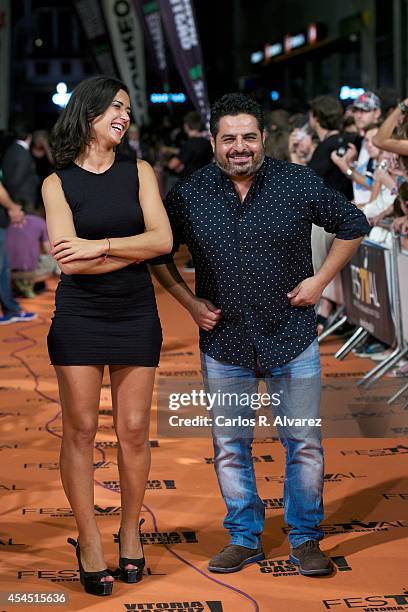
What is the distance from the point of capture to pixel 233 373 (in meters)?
4.25

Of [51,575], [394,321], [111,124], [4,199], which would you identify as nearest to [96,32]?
[4,199]

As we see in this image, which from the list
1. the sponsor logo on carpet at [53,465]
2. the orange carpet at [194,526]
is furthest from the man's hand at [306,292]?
the sponsor logo on carpet at [53,465]

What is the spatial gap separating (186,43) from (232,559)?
15262 mm

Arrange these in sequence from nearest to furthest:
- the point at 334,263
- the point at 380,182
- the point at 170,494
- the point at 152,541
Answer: the point at 334,263 → the point at 152,541 → the point at 170,494 → the point at 380,182

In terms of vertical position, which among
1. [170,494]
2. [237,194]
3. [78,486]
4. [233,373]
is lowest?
[170,494]

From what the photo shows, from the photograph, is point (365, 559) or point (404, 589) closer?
point (404, 589)

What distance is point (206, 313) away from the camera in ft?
13.8

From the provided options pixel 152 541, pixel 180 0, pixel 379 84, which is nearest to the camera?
pixel 152 541

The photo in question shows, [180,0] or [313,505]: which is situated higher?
[180,0]

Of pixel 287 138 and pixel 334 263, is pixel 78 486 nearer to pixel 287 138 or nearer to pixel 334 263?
pixel 334 263

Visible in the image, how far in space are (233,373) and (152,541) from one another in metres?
0.93

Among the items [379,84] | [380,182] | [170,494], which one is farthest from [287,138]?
[379,84]

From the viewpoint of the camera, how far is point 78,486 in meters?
4.06

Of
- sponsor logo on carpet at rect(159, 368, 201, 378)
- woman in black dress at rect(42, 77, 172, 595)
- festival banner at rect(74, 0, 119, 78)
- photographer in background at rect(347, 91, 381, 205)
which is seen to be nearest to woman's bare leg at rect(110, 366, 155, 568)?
woman in black dress at rect(42, 77, 172, 595)
